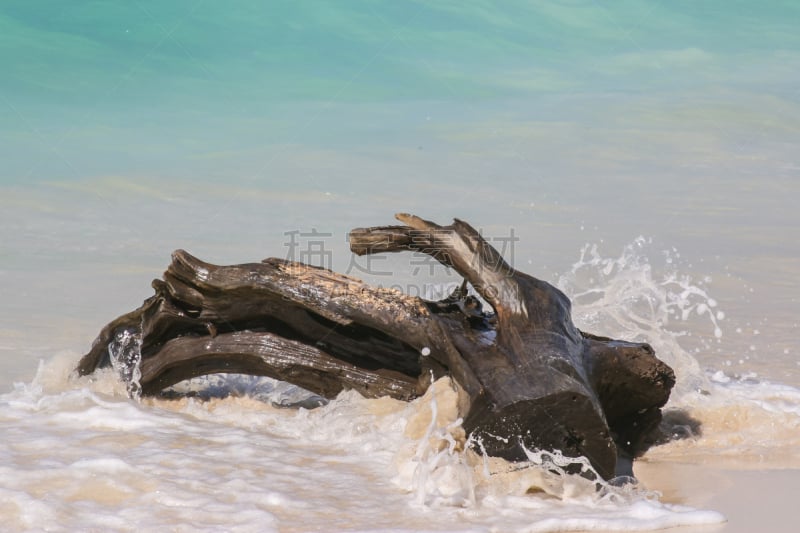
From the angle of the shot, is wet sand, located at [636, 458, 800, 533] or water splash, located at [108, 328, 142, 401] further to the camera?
water splash, located at [108, 328, 142, 401]

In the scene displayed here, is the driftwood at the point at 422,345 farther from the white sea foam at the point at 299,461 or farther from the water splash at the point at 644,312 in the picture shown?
the water splash at the point at 644,312

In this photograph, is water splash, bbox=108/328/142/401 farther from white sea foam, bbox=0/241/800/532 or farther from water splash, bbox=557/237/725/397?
water splash, bbox=557/237/725/397

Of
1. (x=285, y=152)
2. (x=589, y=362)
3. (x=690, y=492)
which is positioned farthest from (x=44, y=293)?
(x=285, y=152)

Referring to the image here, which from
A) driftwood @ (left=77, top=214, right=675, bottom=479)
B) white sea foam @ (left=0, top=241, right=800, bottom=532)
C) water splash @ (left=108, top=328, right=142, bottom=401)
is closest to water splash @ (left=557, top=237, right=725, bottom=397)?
white sea foam @ (left=0, top=241, right=800, bottom=532)

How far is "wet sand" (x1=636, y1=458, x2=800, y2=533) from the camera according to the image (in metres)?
3.60

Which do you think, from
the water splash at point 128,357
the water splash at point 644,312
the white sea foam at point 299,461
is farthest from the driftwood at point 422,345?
the water splash at point 644,312

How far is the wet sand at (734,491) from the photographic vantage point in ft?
11.8

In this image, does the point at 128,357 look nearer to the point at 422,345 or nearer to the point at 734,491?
the point at 422,345

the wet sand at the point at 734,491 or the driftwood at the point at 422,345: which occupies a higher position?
the driftwood at the point at 422,345

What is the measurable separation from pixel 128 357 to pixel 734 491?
280 centimetres

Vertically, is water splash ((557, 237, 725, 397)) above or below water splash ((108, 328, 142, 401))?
above

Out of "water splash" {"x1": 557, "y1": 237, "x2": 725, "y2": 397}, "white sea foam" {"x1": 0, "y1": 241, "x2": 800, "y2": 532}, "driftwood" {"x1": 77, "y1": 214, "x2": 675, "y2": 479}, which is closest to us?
"white sea foam" {"x1": 0, "y1": 241, "x2": 800, "y2": 532}


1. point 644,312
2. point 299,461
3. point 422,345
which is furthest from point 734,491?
point 644,312

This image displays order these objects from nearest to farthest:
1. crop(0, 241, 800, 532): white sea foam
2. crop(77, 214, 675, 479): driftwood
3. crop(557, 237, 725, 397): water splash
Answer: crop(0, 241, 800, 532): white sea foam < crop(77, 214, 675, 479): driftwood < crop(557, 237, 725, 397): water splash
